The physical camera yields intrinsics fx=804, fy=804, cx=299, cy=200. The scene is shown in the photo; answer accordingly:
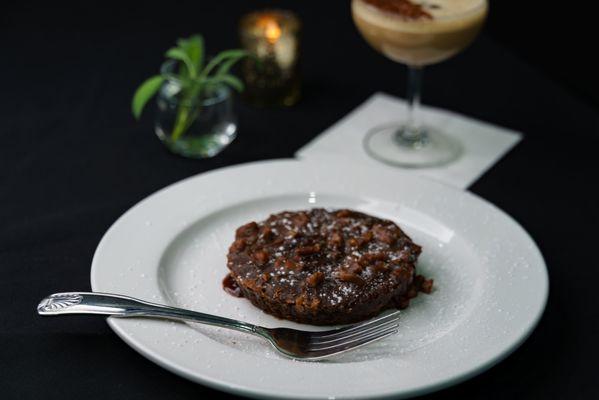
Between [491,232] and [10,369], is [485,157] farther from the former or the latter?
[10,369]

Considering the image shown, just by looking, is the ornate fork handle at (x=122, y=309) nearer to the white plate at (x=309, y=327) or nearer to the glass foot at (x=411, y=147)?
the white plate at (x=309, y=327)

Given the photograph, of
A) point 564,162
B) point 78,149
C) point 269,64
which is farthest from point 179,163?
point 564,162

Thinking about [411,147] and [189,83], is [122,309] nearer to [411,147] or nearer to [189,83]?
[189,83]

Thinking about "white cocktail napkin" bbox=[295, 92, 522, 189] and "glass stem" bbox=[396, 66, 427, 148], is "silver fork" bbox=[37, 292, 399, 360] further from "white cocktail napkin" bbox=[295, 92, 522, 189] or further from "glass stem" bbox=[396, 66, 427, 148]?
"glass stem" bbox=[396, 66, 427, 148]

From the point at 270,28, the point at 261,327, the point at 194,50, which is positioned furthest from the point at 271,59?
the point at 261,327

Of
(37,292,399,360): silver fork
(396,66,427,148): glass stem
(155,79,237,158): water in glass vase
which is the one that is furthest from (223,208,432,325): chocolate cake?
(396,66,427,148): glass stem
